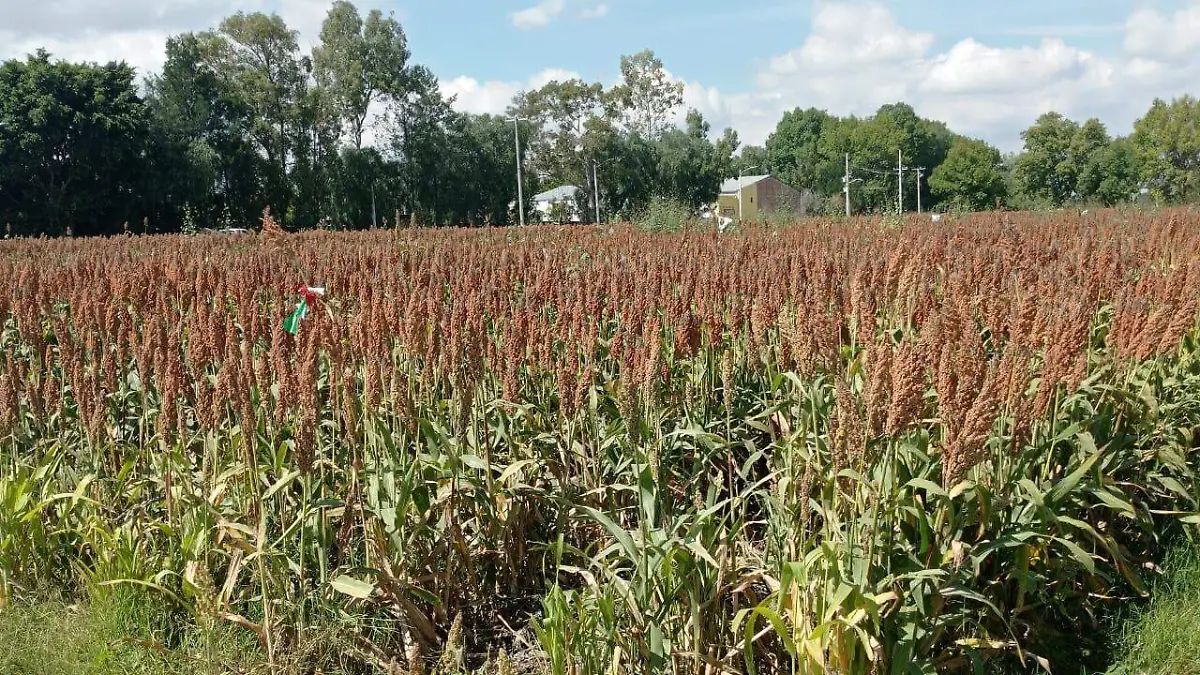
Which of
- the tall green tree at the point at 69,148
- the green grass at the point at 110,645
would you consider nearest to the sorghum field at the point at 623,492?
the green grass at the point at 110,645

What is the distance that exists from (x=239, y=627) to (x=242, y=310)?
225 cm

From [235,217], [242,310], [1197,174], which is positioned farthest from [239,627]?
[1197,174]

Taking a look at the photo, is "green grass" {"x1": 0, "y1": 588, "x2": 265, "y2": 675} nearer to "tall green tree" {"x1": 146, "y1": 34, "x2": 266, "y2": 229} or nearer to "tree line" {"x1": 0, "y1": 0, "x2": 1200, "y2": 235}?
"tree line" {"x1": 0, "y1": 0, "x2": 1200, "y2": 235}

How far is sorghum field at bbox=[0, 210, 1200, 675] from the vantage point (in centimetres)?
282

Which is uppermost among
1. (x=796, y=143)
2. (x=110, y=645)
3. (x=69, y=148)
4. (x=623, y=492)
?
(x=796, y=143)

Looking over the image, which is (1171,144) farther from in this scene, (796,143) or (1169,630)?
(1169,630)

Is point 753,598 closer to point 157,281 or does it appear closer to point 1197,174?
point 157,281

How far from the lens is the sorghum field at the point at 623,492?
111 inches

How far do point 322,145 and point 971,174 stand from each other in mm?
71589

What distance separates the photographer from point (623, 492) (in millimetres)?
3729

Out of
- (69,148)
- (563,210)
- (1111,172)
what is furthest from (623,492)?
(1111,172)

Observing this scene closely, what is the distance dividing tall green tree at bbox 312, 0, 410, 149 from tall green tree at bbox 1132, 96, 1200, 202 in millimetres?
67137

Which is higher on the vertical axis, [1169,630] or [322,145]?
[322,145]

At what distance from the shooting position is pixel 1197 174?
77.1 meters
